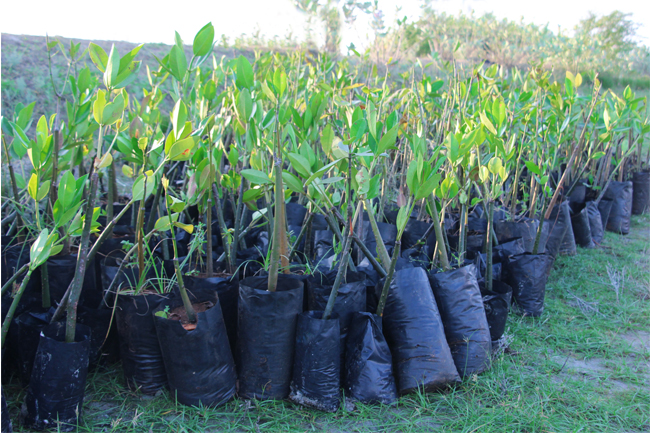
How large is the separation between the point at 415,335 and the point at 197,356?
2.08 feet

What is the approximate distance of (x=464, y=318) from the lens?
4.72 feet

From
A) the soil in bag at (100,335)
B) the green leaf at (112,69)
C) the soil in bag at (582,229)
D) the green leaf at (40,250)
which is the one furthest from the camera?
the soil in bag at (582,229)

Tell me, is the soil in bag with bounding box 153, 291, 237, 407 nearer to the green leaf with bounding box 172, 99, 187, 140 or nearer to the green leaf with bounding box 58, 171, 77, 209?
the green leaf with bounding box 58, 171, 77, 209

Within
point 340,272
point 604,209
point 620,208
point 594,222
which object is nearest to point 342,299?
point 340,272

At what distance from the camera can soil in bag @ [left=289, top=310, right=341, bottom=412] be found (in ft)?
4.06

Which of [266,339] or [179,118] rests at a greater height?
[179,118]

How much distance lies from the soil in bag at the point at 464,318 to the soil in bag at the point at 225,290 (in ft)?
2.18

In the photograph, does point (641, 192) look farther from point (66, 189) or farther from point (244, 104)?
point (66, 189)

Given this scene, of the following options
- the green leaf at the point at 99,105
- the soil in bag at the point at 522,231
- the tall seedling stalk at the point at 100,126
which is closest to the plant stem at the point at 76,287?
the tall seedling stalk at the point at 100,126

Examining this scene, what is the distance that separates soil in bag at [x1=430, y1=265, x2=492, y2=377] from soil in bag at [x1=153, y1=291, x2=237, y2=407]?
0.70 m

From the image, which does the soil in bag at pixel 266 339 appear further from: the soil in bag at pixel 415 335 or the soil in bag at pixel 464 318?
the soil in bag at pixel 464 318

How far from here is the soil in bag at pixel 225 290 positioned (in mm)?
1405

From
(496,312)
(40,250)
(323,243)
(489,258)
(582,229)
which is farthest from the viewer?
(582,229)

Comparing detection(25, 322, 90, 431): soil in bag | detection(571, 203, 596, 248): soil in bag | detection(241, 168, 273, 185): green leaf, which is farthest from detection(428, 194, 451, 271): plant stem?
detection(571, 203, 596, 248): soil in bag
